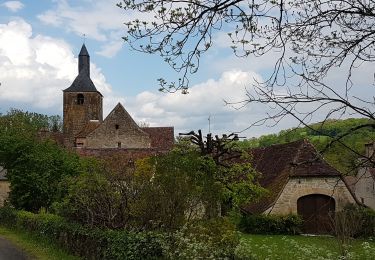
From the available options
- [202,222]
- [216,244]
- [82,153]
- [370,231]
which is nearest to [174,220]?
[202,222]

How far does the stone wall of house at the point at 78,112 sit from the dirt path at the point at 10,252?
44414mm

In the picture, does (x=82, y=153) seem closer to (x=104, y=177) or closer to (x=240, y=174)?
(x=240, y=174)

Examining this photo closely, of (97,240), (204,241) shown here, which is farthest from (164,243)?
(97,240)

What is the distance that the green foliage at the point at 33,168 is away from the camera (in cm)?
2895

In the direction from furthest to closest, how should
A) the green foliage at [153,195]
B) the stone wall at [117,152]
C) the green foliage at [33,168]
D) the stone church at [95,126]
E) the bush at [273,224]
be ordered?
1. the stone church at [95,126]
2. the stone wall at [117,152]
3. the green foliage at [33,168]
4. the bush at [273,224]
5. the green foliage at [153,195]

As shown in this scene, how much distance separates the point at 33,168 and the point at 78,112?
37489 millimetres

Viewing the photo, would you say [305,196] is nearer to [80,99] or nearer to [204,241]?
[204,241]

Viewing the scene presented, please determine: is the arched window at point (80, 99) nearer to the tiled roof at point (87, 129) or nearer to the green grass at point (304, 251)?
the tiled roof at point (87, 129)

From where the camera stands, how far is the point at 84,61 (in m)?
71.5

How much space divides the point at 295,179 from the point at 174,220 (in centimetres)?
1855

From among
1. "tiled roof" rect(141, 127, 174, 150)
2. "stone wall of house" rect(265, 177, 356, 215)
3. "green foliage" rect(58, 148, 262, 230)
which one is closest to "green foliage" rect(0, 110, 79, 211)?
"green foliage" rect(58, 148, 262, 230)

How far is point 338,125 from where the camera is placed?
5621 millimetres

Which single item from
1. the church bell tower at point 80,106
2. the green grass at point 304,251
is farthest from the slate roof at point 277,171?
the church bell tower at point 80,106

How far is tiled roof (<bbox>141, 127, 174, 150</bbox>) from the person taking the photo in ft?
178
